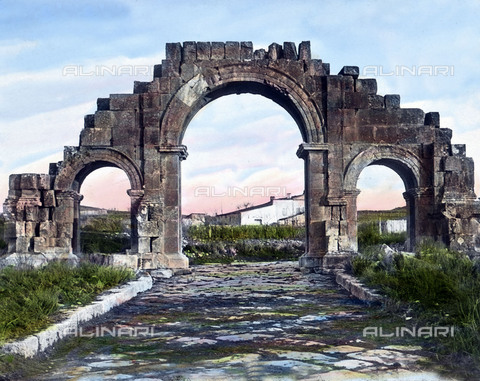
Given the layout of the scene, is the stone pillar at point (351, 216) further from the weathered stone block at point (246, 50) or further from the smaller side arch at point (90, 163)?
the smaller side arch at point (90, 163)

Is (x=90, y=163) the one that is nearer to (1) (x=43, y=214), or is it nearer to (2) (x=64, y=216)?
(2) (x=64, y=216)

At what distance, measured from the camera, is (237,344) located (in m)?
5.38

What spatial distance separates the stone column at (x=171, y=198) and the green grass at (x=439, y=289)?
547 centimetres

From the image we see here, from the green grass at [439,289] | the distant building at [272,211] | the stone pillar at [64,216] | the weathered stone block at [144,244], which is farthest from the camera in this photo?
the distant building at [272,211]

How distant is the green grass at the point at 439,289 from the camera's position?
4.97 m

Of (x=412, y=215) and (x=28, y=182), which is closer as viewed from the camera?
(x=28, y=182)

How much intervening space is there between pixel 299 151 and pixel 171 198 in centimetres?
325

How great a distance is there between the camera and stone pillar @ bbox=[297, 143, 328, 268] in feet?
46.4

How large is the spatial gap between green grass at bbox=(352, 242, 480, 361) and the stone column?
5473 millimetres

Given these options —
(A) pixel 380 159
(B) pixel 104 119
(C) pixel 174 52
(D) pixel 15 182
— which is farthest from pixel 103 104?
(A) pixel 380 159

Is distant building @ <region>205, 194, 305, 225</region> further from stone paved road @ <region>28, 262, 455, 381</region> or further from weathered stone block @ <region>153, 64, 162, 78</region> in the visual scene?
stone paved road @ <region>28, 262, 455, 381</region>

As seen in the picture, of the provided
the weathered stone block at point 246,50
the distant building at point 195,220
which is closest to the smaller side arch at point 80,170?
the weathered stone block at point 246,50

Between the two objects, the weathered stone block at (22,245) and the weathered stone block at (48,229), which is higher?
the weathered stone block at (48,229)

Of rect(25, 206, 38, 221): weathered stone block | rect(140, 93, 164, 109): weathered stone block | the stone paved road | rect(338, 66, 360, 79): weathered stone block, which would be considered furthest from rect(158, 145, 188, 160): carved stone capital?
the stone paved road
